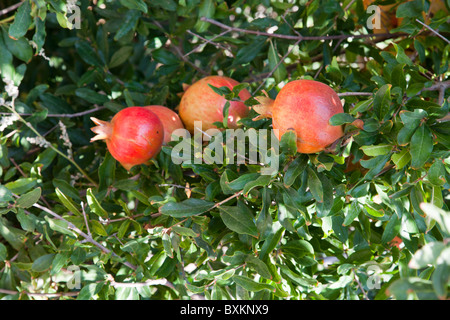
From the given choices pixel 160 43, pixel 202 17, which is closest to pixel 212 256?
pixel 202 17

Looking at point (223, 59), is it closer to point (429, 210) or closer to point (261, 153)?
point (261, 153)

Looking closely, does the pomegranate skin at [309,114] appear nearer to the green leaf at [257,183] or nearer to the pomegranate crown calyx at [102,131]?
the green leaf at [257,183]

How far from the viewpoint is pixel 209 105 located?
2.95ft

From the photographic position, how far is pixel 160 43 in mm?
1070

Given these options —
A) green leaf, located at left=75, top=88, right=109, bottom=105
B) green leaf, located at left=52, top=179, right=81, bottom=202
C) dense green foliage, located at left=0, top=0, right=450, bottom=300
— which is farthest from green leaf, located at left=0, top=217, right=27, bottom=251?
green leaf, located at left=75, top=88, right=109, bottom=105

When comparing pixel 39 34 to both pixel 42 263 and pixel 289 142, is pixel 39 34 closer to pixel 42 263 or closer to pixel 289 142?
pixel 42 263

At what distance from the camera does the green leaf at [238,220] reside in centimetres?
70

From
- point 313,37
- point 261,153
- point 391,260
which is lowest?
point 391,260

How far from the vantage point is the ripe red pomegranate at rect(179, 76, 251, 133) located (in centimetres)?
88

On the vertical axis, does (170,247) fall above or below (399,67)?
below

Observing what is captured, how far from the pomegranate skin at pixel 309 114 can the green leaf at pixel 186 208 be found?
183 mm

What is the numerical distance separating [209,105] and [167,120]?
0.32ft

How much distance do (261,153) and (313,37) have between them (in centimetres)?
34

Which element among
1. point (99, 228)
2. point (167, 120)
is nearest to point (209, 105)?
point (167, 120)
